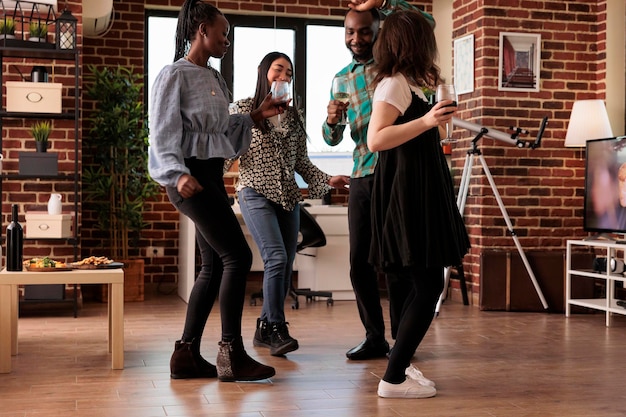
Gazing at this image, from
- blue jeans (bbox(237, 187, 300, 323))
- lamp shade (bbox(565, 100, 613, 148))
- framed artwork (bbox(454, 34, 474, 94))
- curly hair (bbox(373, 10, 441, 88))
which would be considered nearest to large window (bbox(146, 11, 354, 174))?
framed artwork (bbox(454, 34, 474, 94))

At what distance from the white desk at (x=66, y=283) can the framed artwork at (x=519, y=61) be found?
3.56 metres

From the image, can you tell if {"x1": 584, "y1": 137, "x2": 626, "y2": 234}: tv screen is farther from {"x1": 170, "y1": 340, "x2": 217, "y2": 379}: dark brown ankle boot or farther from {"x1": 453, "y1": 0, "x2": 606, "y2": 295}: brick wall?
{"x1": 170, "y1": 340, "x2": 217, "y2": 379}: dark brown ankle boot

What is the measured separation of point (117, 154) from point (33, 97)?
956 mm

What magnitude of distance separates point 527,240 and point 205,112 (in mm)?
3653

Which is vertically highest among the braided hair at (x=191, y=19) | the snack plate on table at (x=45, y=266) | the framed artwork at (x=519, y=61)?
the framed artwork at (x=519, y=61)

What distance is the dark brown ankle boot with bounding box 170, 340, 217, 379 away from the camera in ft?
11.8

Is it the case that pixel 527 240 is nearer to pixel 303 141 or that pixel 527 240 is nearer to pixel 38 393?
pixel 303 141

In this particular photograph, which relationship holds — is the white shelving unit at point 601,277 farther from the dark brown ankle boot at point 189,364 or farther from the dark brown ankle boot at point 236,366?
the dark brown ankle boot at point 189,364

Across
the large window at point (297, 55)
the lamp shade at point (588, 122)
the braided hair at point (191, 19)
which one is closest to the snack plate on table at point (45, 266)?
the braided hair at point (191, 19)

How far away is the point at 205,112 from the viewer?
3404mm

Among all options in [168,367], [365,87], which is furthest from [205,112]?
[168,367]

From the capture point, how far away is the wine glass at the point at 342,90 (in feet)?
12.7

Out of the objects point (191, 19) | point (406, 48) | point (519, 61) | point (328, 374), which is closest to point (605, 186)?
point (519, 61)

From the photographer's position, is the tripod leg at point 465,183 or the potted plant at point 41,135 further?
the tripod leg at point 465,183
